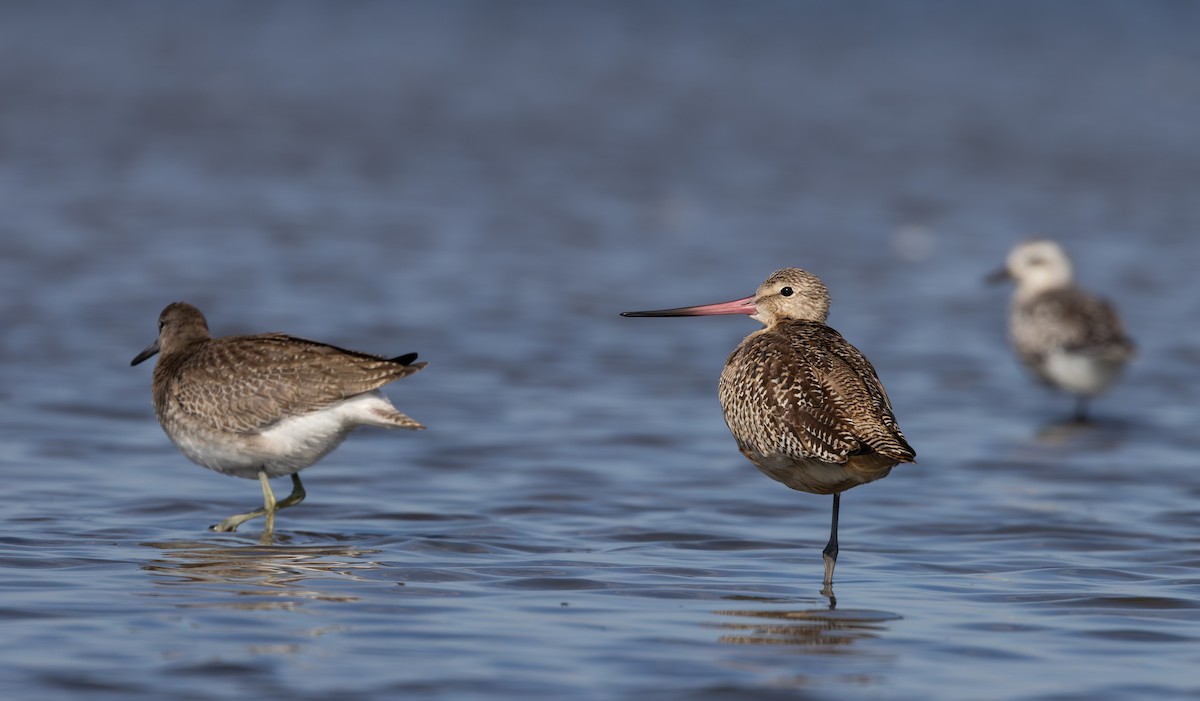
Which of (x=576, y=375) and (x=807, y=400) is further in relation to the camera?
(x=576, y=375)

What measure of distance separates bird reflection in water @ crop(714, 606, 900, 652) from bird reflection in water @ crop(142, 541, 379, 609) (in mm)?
1206

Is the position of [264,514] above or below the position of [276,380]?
below

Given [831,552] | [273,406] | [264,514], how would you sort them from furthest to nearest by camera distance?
[264,514] → [273,406] → [831,552]

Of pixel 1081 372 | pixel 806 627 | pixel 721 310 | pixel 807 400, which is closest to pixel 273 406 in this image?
pixel 721 310

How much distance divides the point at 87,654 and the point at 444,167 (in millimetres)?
14674

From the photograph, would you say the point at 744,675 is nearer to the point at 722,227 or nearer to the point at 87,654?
the point at 87,654

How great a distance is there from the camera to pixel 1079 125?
24.9m

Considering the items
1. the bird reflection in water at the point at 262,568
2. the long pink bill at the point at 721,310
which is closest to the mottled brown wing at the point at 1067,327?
the long pink bill at the point at 721,310

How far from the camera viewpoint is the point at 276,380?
7207 millimetres

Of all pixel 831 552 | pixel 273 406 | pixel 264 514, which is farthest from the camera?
pixel 264 514

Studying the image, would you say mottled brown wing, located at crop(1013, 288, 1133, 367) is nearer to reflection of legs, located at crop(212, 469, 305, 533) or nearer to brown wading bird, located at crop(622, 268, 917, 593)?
brown wading bird, located at crop(622, 268, 917, 593)

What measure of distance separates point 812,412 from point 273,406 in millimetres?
2133

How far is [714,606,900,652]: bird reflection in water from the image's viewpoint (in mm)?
5562

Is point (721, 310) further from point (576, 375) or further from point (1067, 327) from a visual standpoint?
point (1067, 327)
